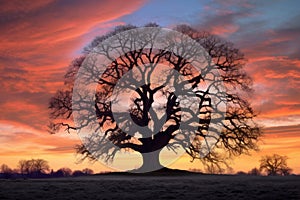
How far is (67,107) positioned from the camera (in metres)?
39.0

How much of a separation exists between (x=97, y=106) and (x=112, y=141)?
3247 mm

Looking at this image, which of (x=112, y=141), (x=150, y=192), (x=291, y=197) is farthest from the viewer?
(x=112, y=141)

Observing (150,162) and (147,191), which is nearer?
(147,191)

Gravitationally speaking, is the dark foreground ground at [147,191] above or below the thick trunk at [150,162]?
below

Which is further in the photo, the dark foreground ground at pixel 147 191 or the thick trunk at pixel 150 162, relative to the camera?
the thick trunk at pixel 150 162

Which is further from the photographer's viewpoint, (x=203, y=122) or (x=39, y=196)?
(x=203, y=122)

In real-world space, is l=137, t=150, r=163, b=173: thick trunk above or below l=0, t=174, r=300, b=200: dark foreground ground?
above

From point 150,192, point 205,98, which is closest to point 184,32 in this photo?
point 205,98

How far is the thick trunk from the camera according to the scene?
38.0 meters

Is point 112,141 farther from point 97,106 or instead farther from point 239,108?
point 239,108

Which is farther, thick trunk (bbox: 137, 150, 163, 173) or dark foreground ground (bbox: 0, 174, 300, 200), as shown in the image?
thick trunk (bbox: 137, 150, 163, 173)

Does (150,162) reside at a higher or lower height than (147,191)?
higher

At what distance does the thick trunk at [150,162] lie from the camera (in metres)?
38.0

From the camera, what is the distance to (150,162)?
3831 cm
